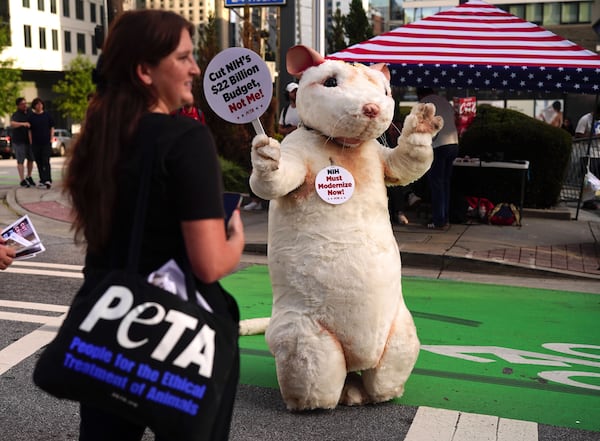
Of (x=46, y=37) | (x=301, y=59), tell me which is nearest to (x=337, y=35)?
(x=46, y=37)

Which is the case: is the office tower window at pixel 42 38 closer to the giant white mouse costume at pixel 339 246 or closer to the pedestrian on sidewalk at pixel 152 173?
the giant white mouse costume at pixel 339 246

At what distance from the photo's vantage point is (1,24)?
48312mm

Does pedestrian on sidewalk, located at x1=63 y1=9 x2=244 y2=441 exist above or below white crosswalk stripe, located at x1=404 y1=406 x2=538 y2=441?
above

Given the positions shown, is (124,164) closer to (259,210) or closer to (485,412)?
(485,412)

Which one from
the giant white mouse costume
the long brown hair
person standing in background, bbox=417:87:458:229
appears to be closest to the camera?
the long brown hair

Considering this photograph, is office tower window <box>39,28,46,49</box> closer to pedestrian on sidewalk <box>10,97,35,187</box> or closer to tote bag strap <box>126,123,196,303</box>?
pedestrian on sidewalk <box>10,97,35,187</box>

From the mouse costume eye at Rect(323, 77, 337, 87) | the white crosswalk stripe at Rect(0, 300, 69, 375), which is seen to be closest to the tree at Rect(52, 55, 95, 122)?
the white crosswalk stripe at Rect(0, 300, 69, 375)

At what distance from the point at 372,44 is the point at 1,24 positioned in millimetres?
44280

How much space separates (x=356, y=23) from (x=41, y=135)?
35.5 meters

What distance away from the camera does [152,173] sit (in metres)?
2.10

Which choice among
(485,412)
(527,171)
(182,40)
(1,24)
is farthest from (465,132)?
(1,24)

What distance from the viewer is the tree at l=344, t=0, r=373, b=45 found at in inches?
1902

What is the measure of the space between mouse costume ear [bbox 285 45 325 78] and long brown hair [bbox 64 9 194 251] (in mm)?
2276

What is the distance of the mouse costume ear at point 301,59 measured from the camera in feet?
14.7
